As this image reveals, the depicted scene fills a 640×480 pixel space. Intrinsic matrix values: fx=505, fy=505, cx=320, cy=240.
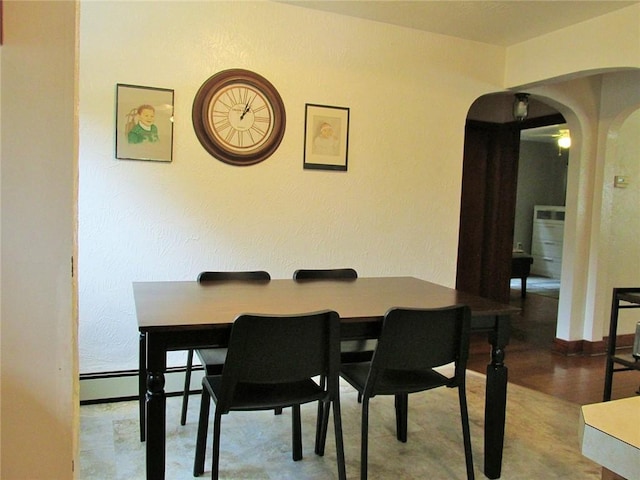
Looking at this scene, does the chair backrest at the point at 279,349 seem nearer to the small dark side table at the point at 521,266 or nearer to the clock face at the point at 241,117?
the clock face at the point at 241,117

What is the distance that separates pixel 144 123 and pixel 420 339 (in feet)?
6.37

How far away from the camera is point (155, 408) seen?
1.67m

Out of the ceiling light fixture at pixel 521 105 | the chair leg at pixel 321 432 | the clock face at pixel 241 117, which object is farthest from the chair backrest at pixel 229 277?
the ceiling light fixture at pixel 521 105

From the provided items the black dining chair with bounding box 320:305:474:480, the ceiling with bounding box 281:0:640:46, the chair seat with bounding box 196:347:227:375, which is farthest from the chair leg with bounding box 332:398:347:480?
the ceiling with bounding box 281:0:640:46

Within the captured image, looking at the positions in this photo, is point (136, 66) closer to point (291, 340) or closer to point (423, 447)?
point (291, 340)

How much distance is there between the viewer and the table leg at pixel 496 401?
85.3 inches

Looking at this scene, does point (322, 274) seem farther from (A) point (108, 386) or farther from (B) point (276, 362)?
(A) point (108, 386)

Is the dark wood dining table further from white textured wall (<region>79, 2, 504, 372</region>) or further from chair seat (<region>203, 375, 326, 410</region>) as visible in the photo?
white textured wall (<region>79, 2, 504, 372</region>)

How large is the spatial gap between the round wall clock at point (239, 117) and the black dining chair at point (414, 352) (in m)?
1.58

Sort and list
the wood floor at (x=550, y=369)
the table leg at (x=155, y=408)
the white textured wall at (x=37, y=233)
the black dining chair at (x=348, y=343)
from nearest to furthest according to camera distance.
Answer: the white textured wall at (x=37, y=233) < the table leg at (x=155, y=408) < the black dining chair at (x=348, y=343) < the wood floor at (x=550, y=369)

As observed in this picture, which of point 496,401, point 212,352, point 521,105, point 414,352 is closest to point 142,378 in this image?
point 212,352

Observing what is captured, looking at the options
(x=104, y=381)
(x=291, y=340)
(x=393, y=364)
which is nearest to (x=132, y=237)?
(x=104, y=381)

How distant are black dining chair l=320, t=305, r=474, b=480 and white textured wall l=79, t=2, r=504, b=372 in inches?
53.8

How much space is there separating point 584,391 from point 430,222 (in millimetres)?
1516
